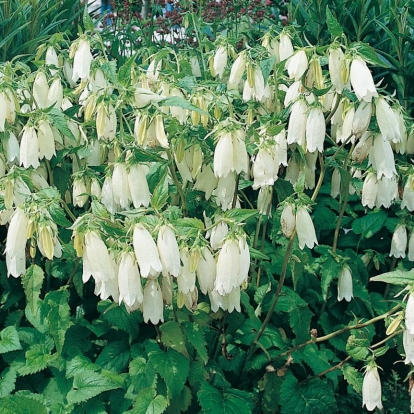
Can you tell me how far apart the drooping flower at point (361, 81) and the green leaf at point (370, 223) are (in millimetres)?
1361

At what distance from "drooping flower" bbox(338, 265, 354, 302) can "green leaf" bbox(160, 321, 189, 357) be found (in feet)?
A: 2.84

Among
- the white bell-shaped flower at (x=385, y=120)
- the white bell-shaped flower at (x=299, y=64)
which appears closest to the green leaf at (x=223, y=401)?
the white bell-shaped flower at (x=385, y=120)

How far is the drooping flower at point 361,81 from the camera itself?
233cm

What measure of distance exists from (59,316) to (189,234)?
79cm

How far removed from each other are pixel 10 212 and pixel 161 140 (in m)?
0.67

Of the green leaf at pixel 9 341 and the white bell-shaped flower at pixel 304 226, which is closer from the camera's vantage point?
the white bell-shaped flower at pixel 304 226

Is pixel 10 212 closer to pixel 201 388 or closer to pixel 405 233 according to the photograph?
pixel 201 388

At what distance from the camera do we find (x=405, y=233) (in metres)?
3.30

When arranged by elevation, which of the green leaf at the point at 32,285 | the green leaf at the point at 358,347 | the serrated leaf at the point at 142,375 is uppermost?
the green leaf at the point at 32,285

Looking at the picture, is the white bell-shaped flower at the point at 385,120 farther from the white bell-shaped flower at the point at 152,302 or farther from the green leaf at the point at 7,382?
the green leaf at the point at 7,382

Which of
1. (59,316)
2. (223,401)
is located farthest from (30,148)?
(223,401)

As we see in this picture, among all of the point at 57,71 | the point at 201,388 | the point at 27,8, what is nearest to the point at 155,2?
the point at 27,8

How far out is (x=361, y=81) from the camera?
2.33 m

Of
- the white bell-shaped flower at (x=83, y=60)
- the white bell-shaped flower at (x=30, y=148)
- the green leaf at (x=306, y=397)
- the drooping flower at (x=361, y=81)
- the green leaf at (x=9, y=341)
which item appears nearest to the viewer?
the drooping flower at (x=361, y=81)
